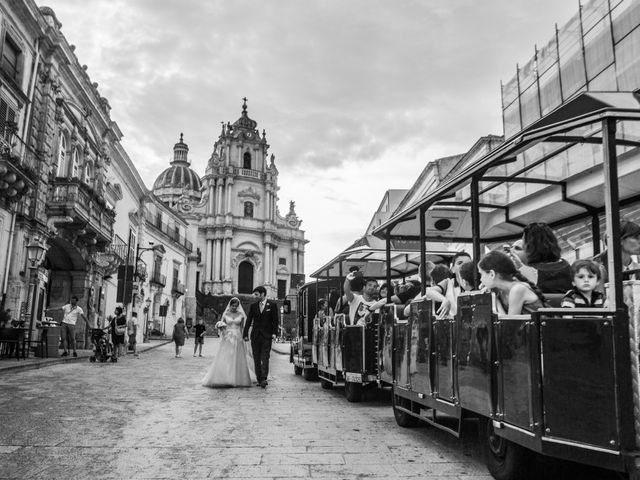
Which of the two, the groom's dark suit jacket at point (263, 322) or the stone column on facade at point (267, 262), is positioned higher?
the stone column on facade at point (267, 262)

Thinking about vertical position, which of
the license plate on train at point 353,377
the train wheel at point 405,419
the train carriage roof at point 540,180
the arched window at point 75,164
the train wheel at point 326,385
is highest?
the arched window at point 75,164

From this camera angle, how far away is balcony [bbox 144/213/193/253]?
39153mm

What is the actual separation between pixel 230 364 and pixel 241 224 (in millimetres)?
56432

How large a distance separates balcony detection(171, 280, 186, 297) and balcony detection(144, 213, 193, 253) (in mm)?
3318

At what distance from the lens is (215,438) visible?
5.45 metres

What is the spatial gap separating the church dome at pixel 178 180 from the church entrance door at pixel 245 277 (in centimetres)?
2085

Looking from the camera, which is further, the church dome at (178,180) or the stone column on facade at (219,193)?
the church dome at (178,180)

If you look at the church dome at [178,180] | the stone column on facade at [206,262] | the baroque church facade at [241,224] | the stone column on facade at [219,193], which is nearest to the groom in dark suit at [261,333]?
the baroque church facade at [241,224]

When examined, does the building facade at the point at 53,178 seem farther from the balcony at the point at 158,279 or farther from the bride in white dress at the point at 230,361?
the balcony at the point at 158,279

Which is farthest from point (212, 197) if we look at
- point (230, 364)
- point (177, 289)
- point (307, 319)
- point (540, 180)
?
point (540, 180)

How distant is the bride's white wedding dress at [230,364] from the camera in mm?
10219

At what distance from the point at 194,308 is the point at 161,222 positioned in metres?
18.6

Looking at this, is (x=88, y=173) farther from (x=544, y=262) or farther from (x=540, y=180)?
(x=544, y=262)

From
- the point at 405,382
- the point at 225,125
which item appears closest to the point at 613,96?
the point at 405,382
